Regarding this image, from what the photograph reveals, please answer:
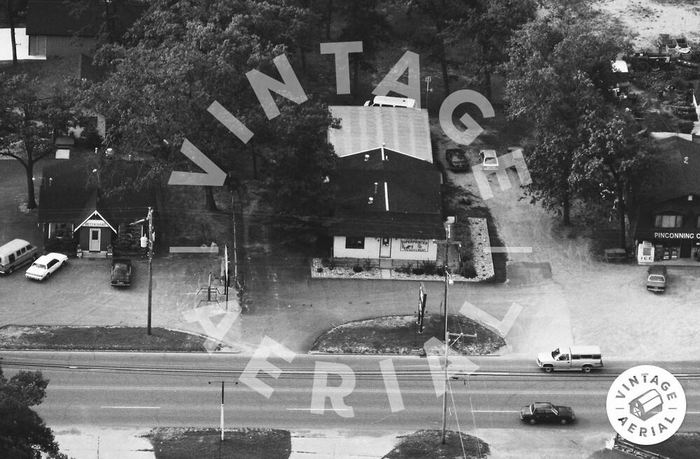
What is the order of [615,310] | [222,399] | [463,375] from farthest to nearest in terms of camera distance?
[615,310], [463,375], [222,399]

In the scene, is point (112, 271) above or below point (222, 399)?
above

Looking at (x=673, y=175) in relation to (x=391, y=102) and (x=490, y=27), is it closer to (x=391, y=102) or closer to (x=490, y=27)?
(x=490, y=27)

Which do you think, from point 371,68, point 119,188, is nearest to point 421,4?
point 371,68

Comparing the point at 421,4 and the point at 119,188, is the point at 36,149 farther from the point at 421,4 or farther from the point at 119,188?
the point at 421,4

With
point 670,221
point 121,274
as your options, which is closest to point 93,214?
point 121,274

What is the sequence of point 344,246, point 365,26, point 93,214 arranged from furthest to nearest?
1. point 365,26
2. point 344,246
3. point 93,214

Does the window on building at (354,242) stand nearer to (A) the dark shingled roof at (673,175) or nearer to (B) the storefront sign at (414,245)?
(B) the storefront sign at (414,245)

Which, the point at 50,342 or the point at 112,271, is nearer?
the point at 50,342
